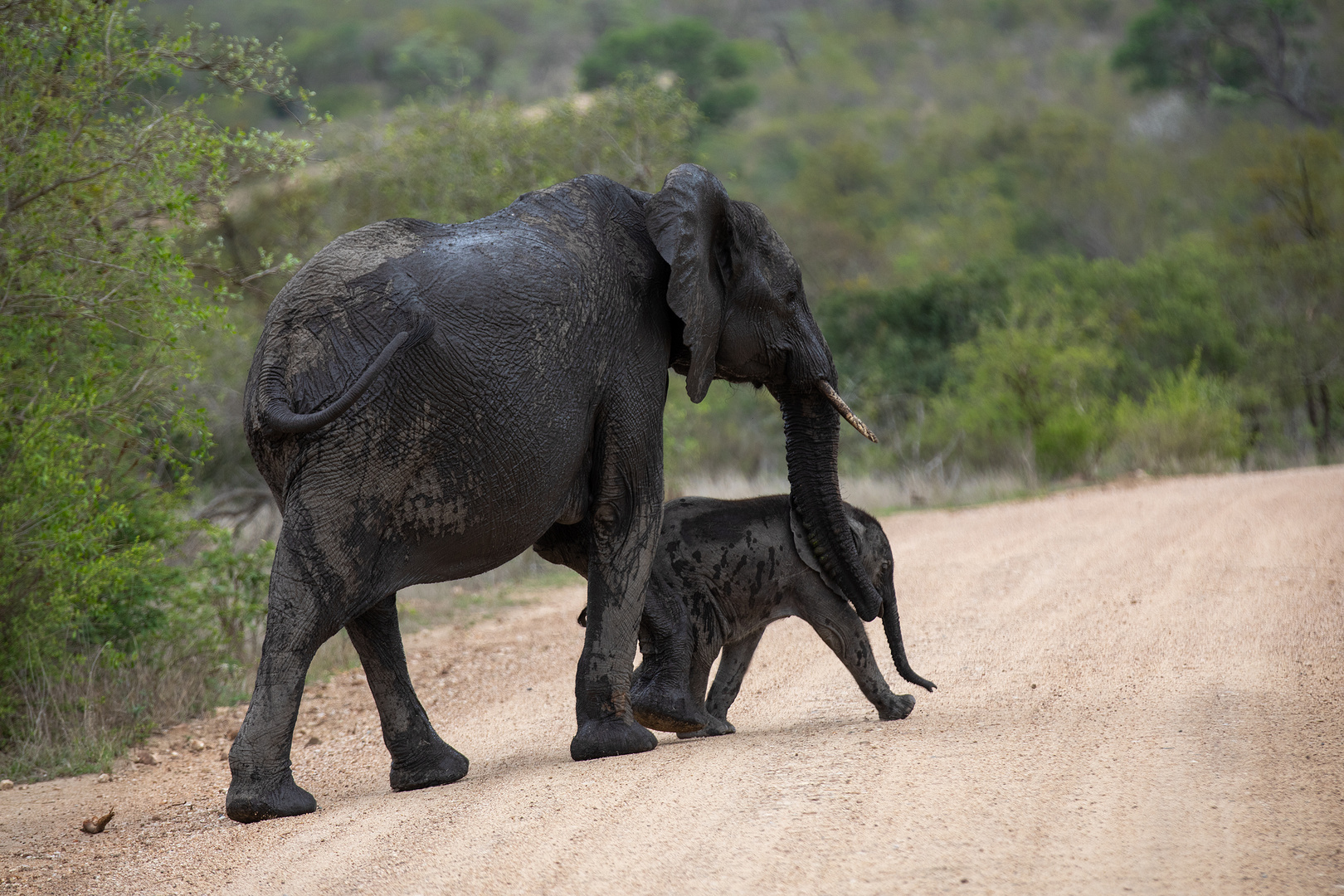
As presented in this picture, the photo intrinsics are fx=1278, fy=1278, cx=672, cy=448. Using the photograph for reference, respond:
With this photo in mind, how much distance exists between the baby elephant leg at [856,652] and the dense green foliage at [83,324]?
448cm

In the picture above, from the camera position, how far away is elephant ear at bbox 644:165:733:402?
6488 millimetres

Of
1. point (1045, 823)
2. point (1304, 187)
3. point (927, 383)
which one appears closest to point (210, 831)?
point (1045, 823)

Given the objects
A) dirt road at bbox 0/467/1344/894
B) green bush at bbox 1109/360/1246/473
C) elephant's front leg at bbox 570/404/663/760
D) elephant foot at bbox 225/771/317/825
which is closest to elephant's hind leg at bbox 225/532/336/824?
elephant foot at bbox 225/771/317/825

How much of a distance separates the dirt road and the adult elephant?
66 cm

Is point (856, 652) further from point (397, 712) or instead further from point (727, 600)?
point (397, 712)

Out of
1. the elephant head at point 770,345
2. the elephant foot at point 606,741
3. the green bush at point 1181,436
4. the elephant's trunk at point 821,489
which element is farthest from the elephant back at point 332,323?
the green bush at point 1181,436

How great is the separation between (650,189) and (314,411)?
42.4 feet

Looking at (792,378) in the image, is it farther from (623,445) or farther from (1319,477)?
(1319,477)

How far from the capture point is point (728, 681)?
7.43 metres

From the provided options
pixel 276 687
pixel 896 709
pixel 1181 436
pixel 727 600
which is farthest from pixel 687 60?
pixel 276 687

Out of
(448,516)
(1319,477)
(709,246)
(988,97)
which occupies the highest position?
(988,97)

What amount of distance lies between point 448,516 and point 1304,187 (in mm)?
25880

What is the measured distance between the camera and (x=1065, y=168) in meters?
47.8

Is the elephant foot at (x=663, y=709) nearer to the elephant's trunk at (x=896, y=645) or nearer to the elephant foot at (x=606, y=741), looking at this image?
Answer: the elephant foot at (x=606, y=741)
